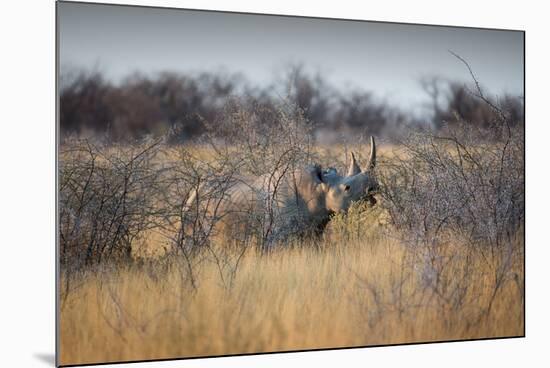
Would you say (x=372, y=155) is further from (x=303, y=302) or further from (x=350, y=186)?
(x=303, y=302)

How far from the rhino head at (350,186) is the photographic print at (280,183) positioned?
→ 12 mm

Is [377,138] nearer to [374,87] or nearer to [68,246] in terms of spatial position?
[374,87]

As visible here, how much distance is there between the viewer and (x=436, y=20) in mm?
7961

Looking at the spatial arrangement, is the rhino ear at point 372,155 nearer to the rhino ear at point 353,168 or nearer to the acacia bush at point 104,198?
the rhino ear at point 353,168

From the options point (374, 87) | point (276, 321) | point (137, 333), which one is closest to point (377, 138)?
point (374, 87)

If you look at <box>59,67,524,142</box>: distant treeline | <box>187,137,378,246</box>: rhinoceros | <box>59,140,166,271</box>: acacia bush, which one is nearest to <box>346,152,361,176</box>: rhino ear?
<box>187,137,378,246</box>: rhinoceros

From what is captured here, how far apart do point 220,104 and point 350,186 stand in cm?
123

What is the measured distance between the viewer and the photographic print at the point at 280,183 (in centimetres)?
693

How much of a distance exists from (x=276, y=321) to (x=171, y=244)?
3.10 ft

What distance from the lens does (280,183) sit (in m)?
7.51

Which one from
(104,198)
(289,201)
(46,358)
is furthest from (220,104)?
(46,358)

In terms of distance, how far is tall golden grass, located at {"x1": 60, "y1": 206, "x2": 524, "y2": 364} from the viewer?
694 centimetres

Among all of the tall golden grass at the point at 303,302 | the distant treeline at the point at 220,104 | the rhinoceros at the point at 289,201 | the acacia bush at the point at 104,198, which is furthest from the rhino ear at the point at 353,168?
the acacia bush at the point at 104,198

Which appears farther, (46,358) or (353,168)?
(353,168)
